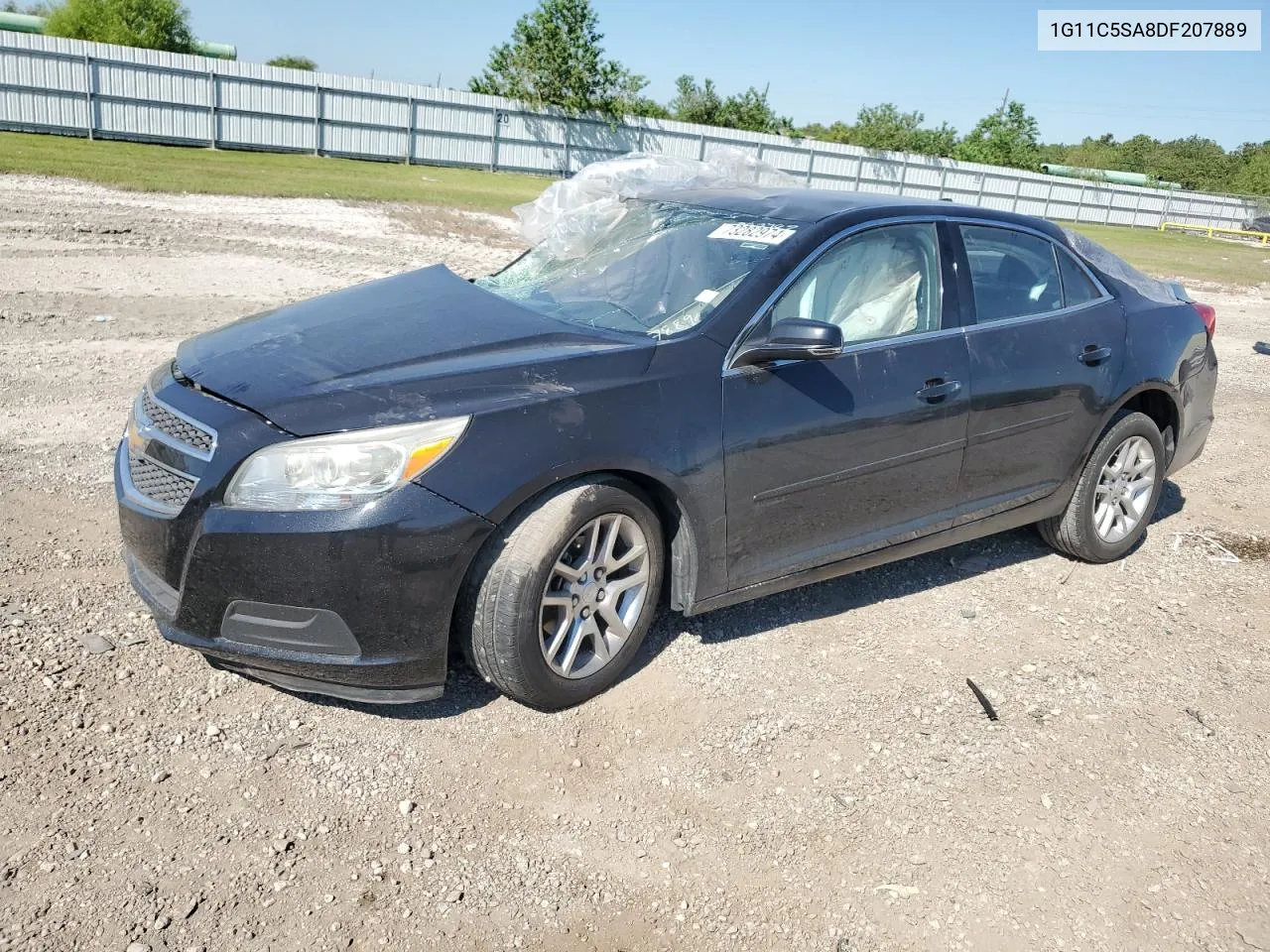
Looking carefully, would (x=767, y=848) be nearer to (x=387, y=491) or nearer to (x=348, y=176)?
(x=387, y=491)

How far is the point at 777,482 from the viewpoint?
13.0ft

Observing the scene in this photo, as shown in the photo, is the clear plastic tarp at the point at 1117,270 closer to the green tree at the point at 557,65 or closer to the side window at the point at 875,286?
the side window at the point at 875,286

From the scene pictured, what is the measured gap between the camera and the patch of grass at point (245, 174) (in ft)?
58.5

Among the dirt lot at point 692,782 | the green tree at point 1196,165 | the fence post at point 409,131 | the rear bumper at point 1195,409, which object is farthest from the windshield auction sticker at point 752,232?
the green tree at point 1196,165

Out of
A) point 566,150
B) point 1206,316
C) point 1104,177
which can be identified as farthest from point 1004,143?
point 1206,316

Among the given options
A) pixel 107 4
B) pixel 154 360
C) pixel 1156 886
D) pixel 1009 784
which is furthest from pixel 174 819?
pixel 107 4

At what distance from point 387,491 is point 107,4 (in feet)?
180

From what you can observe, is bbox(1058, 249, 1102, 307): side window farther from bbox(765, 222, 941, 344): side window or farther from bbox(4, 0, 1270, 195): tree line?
bbox(4, 0, 1270, 195): tree line

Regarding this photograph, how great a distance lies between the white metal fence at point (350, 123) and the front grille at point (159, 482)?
26.3 meters

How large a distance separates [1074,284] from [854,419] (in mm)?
1794

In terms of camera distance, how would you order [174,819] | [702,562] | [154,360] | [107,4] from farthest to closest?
[107,4]
[154,360]
[702,562]
[174,819]

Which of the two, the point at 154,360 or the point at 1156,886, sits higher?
the point at 154,360

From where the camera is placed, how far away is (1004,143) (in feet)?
183

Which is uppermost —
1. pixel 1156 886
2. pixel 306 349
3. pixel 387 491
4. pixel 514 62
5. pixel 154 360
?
pixel 514 62
